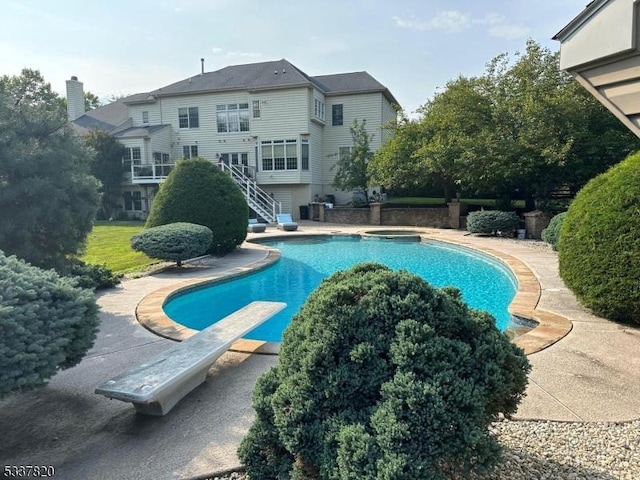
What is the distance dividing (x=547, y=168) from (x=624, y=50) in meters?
16.6

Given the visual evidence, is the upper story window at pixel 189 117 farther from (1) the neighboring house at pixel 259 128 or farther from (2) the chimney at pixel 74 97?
(2) the chimney at pixel 74 97

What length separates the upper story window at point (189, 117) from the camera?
85.0 ft

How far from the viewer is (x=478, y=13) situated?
1115 centimetres

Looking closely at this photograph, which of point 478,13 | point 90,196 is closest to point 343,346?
point 90,196

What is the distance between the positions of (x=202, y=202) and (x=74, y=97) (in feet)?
84.8

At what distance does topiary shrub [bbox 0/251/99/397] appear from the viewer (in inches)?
97.8

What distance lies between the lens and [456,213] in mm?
19750

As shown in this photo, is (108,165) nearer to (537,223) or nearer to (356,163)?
(356,163)

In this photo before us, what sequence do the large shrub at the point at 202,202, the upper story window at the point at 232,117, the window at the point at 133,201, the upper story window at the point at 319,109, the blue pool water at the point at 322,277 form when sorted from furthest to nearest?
the window at the point at 133,201, the upper story window at the point at 232,117, the upper story window at the point at 319,109, the large shrub at the point at 202,202, the blue pool water at the point at 322,277

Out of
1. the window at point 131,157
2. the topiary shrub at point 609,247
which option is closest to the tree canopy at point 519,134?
the topiary shrub at point 609,247

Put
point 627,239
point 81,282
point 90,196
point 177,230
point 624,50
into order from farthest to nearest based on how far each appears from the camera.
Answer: point 177,230 < point 81,282 < point 90,196 < point 627,239 < point 624,50

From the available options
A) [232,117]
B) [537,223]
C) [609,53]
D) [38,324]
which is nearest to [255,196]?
[232,117]

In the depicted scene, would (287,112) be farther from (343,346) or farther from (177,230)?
Result: (343,346)

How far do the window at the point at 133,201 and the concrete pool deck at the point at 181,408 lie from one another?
76.4 ft
